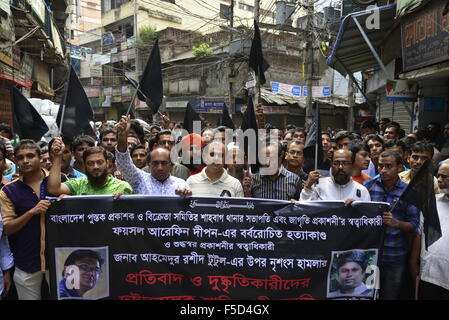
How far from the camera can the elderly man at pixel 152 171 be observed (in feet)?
11.6

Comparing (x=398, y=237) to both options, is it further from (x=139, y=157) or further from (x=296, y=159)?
(x=139, y=157)

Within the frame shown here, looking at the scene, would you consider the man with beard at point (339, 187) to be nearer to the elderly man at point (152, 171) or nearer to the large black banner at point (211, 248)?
the large black banner at point (211, 248)

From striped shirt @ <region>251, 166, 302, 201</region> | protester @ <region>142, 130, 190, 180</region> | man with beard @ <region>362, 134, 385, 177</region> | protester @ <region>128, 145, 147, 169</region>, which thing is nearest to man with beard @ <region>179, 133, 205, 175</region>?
protester @ <region>142, 130, 190, 180</region>

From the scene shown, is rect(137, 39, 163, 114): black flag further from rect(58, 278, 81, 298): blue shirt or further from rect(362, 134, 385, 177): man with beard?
rect(362, 134, 385, 177): man with beard

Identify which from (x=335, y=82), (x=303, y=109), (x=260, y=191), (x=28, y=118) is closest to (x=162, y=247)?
(x=260, y=191)

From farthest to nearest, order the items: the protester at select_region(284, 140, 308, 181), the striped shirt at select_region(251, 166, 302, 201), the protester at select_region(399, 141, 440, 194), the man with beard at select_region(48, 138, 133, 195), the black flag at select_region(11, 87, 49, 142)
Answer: the protester at select_region(284, 140, 308, 181) < the black flag at select_region(11, 87, 49, 142) < the protester at select_region(399, 141, 440, 194) < the striped shirt at select_region(251, 166, 302, 201) < the man with beard at select_region(48, 138, 133, 195)

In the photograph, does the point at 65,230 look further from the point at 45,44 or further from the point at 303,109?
the point at 303,109

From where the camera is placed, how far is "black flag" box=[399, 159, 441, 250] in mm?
2824

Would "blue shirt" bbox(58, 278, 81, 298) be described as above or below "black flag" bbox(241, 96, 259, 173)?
below

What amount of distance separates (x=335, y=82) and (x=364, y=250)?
19850mm

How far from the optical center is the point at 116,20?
108 feet

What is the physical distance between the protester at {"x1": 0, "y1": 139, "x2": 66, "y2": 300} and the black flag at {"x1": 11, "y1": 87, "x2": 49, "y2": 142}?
1224 mm

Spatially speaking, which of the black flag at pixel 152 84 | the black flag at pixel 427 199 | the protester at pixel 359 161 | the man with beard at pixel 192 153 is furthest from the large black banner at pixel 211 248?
the black flag at pixel 152 84

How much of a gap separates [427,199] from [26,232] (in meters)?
3.13
